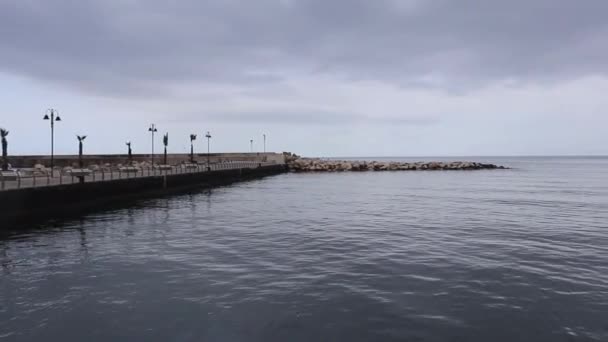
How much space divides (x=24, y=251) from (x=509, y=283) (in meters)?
16.1

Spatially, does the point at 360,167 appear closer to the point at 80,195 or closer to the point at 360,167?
the point at 360,167

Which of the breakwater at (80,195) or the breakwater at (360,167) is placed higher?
the breakwater at (360,167)

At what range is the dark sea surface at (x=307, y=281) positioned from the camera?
780 cm

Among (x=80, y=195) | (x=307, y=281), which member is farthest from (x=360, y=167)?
(x=307, y=281)

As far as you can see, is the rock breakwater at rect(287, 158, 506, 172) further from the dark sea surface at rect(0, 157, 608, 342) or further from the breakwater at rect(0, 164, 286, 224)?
the dark sea surface at rect(0, 157, 608, 342)

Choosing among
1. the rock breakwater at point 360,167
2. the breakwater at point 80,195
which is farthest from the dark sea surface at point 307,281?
the rock breakwater at point 360,167

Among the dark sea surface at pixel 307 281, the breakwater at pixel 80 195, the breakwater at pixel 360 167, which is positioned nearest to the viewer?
the dark sea surface at pixel 307 281

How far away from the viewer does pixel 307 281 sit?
35.1ft

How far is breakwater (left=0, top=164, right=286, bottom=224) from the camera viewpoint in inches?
847

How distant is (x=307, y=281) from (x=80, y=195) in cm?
2268

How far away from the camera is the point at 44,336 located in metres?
7.53

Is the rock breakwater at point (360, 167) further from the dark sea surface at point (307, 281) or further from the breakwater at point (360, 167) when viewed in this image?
the dark sea surface at point (307, 281)

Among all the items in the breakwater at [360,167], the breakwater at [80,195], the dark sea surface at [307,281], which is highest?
the breakwater at [360,167]

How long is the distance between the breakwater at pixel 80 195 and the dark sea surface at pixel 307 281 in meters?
2.86
